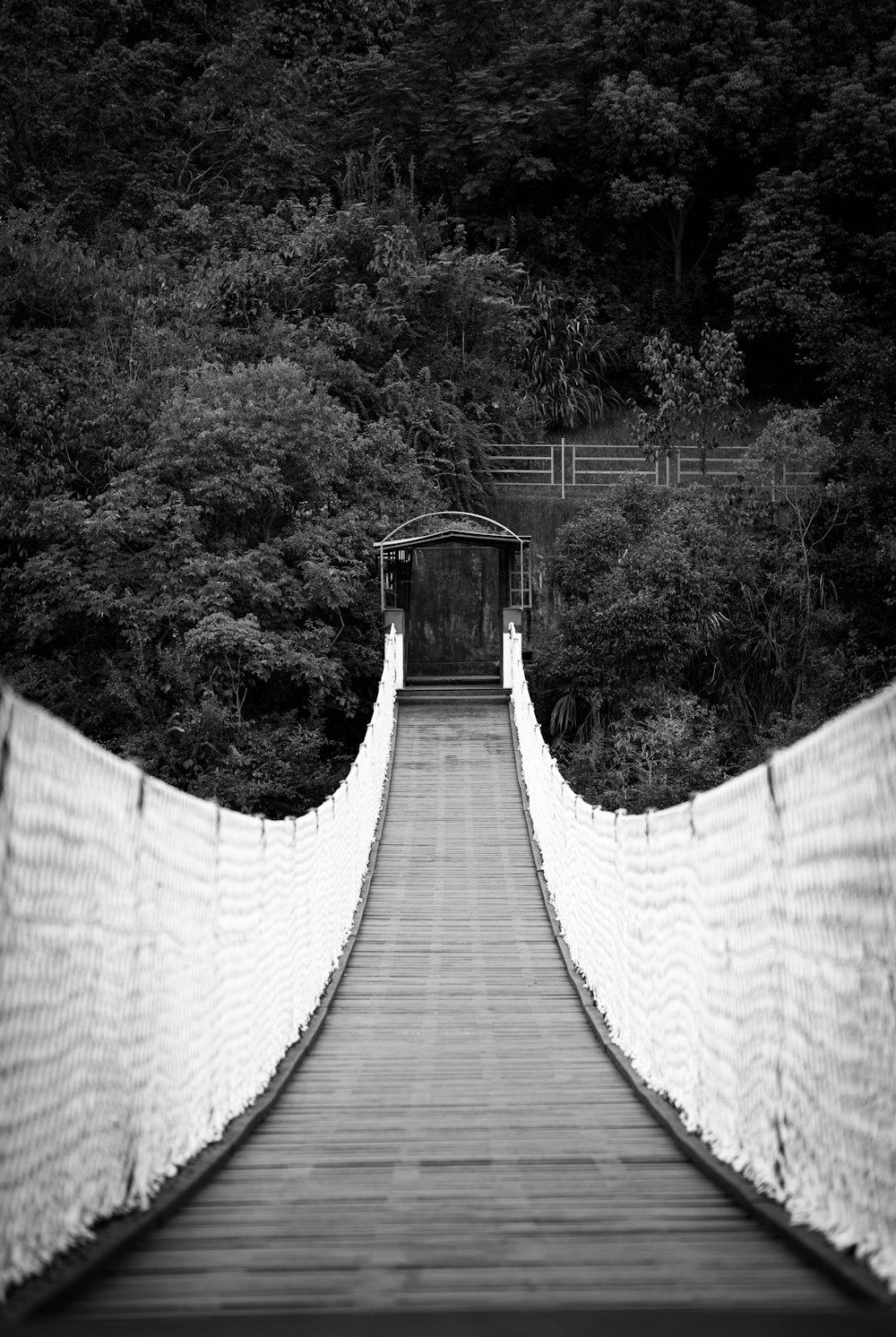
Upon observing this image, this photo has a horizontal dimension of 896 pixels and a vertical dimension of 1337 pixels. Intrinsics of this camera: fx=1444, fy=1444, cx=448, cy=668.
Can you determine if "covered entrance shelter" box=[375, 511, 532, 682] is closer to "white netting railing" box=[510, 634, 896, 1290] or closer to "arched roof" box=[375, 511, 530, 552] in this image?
"arched roof" box=[375, 511, 530, 552]

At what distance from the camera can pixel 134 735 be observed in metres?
15.4

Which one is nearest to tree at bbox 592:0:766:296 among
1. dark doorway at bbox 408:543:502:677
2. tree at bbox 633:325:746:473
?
tree at bbox 633:325:746:473

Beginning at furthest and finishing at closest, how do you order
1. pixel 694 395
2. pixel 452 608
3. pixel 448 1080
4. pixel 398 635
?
pixel 694 395 → pixel 452 608 → pixel 398 635 → pixel 448 1080

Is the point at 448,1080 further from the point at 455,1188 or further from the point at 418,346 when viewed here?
the point at 418,346

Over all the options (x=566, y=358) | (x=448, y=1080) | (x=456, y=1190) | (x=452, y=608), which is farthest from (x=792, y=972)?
(x=566, y=358)

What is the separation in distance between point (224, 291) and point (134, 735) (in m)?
7.68

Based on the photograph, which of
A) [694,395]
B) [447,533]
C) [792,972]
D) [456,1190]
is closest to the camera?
[792,972]

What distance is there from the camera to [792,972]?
3.47m

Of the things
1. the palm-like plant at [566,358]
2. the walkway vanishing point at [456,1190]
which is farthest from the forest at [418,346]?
the walkway vanishing point at [456,1190]

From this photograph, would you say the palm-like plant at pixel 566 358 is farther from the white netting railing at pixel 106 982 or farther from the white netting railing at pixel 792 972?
the white netting railing at pixel 106 982

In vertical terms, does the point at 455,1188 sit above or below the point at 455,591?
below

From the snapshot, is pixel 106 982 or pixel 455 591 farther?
pixel 455 591

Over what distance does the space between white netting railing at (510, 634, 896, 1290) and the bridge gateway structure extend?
0.01m

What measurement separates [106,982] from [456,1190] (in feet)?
4.10
